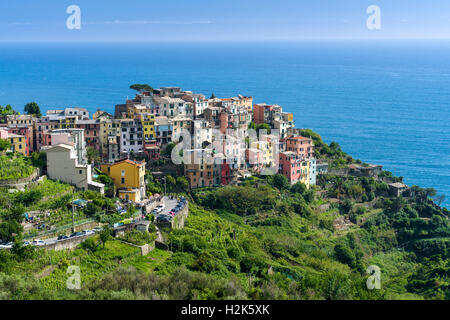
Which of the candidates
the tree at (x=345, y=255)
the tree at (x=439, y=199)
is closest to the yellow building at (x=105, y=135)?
the tree at (x=345, y=255)

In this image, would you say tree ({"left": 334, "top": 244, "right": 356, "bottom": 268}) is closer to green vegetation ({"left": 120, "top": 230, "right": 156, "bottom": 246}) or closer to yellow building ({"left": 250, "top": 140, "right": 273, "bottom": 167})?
yellow building ({"left": 250, "top": 140, "right": 273, "bottom": 167})

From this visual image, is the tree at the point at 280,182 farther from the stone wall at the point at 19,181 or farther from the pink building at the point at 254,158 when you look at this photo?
the stone wall at the point at 19,181

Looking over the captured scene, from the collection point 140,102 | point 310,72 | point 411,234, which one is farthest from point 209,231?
point 310,72

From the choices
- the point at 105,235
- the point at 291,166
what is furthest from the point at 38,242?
the point at 291,166

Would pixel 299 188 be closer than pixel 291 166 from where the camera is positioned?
Yes

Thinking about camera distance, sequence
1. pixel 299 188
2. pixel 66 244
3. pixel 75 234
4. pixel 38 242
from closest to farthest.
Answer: pixel 38 242
pixel 66 244
pixel 75 234
pixel 299 188

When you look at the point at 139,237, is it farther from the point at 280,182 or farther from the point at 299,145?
the point at 299,145
